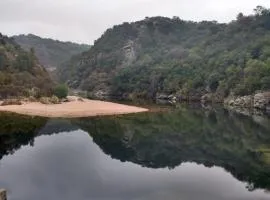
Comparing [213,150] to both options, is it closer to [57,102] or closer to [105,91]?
[57,102]

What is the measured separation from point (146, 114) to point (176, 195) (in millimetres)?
53503

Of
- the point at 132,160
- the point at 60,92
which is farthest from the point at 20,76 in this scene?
the point at 132,160

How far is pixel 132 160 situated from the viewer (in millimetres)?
37500

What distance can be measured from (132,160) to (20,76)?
261 ft

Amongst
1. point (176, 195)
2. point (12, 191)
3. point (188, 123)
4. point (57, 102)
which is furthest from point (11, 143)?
point (57, 102)

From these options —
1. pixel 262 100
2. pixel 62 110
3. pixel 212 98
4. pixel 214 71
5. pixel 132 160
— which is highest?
pixel 214 71

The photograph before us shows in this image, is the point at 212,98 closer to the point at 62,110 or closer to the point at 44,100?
the point at 44,100

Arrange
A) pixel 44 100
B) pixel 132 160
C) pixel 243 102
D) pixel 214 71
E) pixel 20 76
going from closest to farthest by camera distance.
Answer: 1. pixel 132 160
2. pixel 44 100
3. pixel 243 102
4. pixel 20 76
5. pixel 214 71

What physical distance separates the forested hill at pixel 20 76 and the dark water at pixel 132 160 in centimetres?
3572

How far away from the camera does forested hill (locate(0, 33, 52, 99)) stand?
325 feet

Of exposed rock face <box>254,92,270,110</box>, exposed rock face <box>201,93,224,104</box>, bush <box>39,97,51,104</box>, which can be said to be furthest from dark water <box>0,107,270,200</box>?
exposed rock face <box>201,93,224,104</box>

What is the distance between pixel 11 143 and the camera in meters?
43.0

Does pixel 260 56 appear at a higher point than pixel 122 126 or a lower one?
higher

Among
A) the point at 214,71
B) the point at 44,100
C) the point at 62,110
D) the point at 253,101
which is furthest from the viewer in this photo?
the point at 214,71
